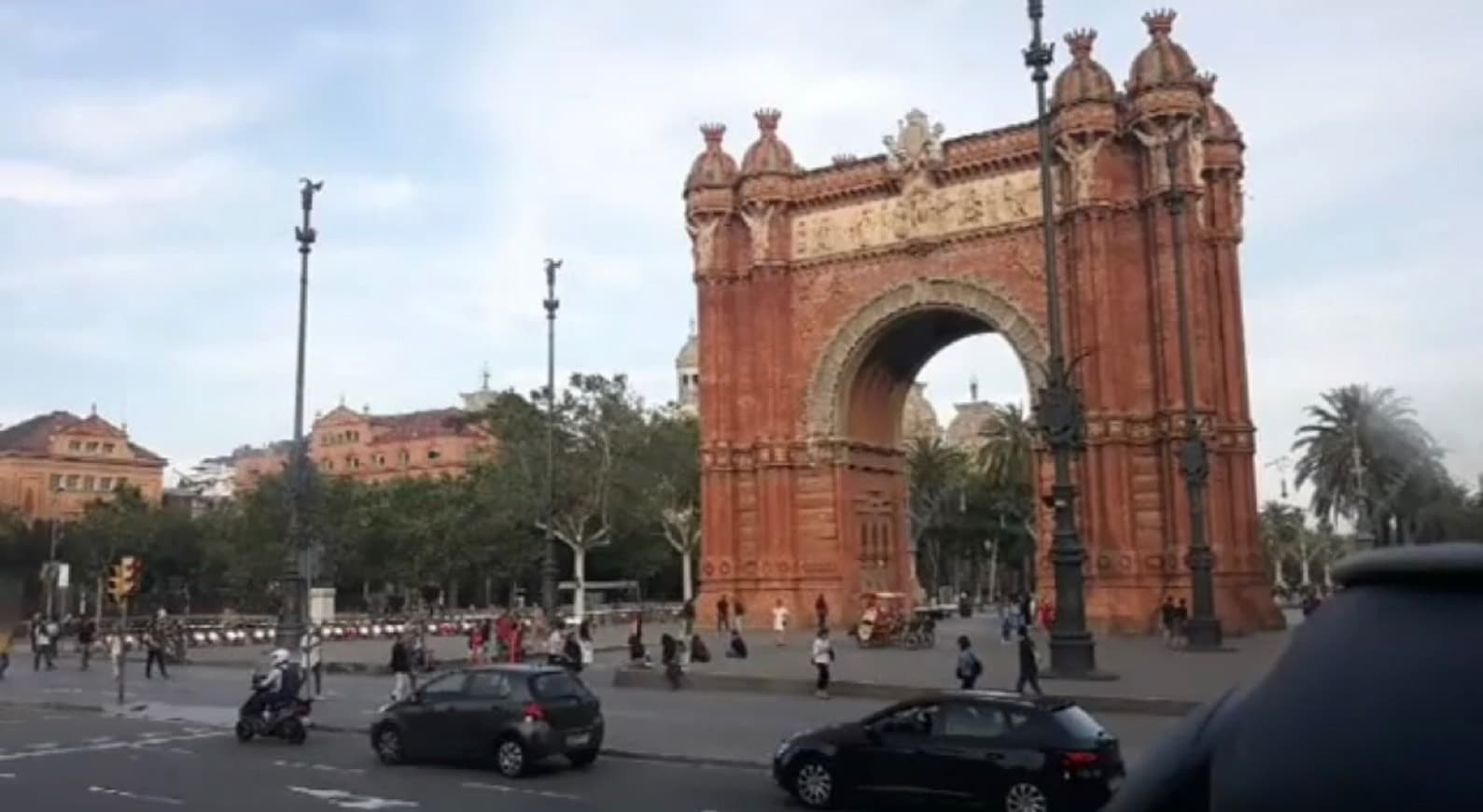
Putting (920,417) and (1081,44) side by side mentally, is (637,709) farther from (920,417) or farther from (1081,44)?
(920,417)

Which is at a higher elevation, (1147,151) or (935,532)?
(1147,151)

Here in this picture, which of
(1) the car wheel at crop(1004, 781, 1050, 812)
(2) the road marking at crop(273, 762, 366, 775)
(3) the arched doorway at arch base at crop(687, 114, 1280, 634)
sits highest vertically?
(3) the arched doorway at arch base at crop(687, 114, 1280, 634)

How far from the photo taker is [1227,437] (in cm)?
4356

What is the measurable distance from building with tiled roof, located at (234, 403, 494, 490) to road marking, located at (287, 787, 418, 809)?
324 ft

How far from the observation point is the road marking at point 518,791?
53.4 ft

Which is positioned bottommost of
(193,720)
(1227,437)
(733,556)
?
(193,720)

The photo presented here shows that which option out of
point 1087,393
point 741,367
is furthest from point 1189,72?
point 741,367

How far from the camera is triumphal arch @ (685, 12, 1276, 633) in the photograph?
41812mm

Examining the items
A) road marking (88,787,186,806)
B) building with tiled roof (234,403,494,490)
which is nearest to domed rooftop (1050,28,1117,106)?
road marking (88,787,186,806)

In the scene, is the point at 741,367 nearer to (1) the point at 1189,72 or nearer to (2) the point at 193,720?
(1) the point at 1189,72

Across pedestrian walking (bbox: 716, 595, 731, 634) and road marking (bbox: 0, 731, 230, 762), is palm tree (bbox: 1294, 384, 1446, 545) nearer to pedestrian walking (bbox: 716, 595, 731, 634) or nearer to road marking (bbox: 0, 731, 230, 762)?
pedestrian walking (bbox: 716, 595, 731, 634)

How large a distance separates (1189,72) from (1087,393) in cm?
1044

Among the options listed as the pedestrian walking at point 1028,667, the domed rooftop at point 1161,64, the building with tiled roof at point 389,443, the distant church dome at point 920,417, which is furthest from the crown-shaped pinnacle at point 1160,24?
the building with tiled roof at point 389,443

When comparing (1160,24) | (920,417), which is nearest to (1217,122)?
(1160,24)
